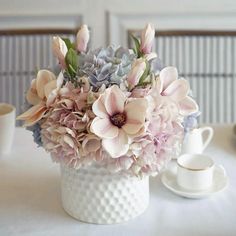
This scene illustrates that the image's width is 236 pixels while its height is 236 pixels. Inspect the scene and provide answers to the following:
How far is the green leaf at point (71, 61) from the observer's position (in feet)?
3.17

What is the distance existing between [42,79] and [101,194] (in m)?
0.22

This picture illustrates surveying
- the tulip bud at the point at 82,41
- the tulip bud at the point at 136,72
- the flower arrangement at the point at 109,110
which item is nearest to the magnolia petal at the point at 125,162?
the flower arrangement at the point at 109,110

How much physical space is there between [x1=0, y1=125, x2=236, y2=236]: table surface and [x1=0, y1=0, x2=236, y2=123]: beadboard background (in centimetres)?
99

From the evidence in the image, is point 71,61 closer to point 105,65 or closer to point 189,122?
point 105,65

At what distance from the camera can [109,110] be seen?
35.4 inches

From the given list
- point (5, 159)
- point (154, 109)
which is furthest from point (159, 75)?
point (5, 159)

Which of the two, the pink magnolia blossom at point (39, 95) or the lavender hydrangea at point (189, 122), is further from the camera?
the lavender hydrangea at point (189, 122)

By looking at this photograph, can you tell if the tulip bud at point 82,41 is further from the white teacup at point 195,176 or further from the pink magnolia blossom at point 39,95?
the white teacup at point 195,176

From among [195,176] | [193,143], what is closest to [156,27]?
[193,143]

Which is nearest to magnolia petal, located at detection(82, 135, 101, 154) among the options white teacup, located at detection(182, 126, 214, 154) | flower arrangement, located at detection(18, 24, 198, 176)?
flower arrangement, located at detection(18, 24, 198, 176)

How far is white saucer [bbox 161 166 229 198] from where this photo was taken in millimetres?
1086

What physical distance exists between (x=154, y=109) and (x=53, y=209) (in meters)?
0.30

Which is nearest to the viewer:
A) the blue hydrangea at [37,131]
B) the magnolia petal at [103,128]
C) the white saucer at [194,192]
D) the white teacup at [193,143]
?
the magnolia petal at [103,128]

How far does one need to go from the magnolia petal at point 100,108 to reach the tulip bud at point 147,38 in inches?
6.2
